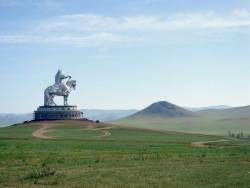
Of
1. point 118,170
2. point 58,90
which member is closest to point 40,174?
point 118,170

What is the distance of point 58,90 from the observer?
Answer: 352 feet

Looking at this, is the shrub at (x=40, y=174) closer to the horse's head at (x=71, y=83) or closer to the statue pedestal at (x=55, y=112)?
the statue pedestal at (x=55, y=112)

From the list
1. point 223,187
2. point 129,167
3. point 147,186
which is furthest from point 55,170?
point 223,187

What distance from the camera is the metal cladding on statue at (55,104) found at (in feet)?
352

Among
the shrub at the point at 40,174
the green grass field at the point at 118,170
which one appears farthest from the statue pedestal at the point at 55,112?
the shrub at the point at 40,174

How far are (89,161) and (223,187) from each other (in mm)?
15600

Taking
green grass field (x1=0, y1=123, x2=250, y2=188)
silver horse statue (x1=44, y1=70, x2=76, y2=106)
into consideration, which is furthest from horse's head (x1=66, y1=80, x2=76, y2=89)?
green grass field (x1=0, y1=123, x2=250, y2=188)

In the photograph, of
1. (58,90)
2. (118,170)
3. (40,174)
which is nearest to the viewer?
(40,174)

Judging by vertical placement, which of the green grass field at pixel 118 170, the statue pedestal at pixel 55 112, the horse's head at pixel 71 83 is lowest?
the green grass field at pixel 118 170

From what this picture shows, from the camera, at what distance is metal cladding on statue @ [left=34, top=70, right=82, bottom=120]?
4225 inches

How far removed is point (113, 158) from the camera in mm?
44156

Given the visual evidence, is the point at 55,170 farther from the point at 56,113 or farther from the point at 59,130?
the point at 56,113

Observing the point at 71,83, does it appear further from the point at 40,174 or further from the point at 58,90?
the point at 40,174

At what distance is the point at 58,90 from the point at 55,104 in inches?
123
